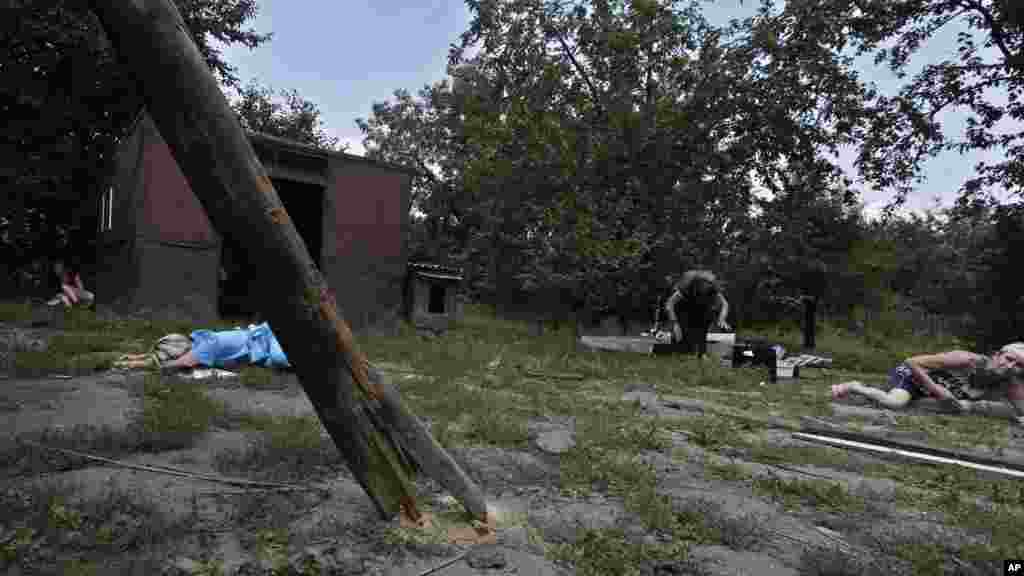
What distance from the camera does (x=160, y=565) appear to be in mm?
1683

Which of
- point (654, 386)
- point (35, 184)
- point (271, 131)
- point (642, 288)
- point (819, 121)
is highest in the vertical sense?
point (271, 131)

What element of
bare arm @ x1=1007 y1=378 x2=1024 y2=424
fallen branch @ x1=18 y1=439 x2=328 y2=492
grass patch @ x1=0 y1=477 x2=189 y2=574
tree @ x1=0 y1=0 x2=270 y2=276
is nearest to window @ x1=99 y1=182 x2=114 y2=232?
tree @ x1=0 y1=0 x2=270 y2=276

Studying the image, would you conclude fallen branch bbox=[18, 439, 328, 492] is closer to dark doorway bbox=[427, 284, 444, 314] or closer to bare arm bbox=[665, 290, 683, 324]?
bare arm bbox=[665, 290, 683, 324]

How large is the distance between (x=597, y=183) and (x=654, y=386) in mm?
6021

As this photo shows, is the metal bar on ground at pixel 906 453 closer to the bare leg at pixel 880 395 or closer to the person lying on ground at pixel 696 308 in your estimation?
the bare leg at pixel 880 395

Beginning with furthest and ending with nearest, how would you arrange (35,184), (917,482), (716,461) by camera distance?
(35,184), (716,461), (917,482)

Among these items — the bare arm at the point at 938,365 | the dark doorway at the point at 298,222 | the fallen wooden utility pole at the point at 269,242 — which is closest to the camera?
the fallen wooden utility pole at the point at 269,242

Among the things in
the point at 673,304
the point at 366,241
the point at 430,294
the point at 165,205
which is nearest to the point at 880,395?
the point at 673,304

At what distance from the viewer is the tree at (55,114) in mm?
13461

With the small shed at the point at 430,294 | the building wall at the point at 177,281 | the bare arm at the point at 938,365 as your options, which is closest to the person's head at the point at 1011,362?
the bare arm at the point at 938,365

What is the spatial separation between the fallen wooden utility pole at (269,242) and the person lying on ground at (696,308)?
740 centimetres

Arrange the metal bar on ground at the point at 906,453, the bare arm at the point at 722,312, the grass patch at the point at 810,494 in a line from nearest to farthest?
the grass patch at the point at 810,494 → the metal bar on ground at the point at 906,453 → the bare arm at the point at 722,312

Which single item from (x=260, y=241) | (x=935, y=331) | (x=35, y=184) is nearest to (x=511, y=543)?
(x=260, y=241)

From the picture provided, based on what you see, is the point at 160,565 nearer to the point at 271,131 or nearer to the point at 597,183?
the point at 597,183
